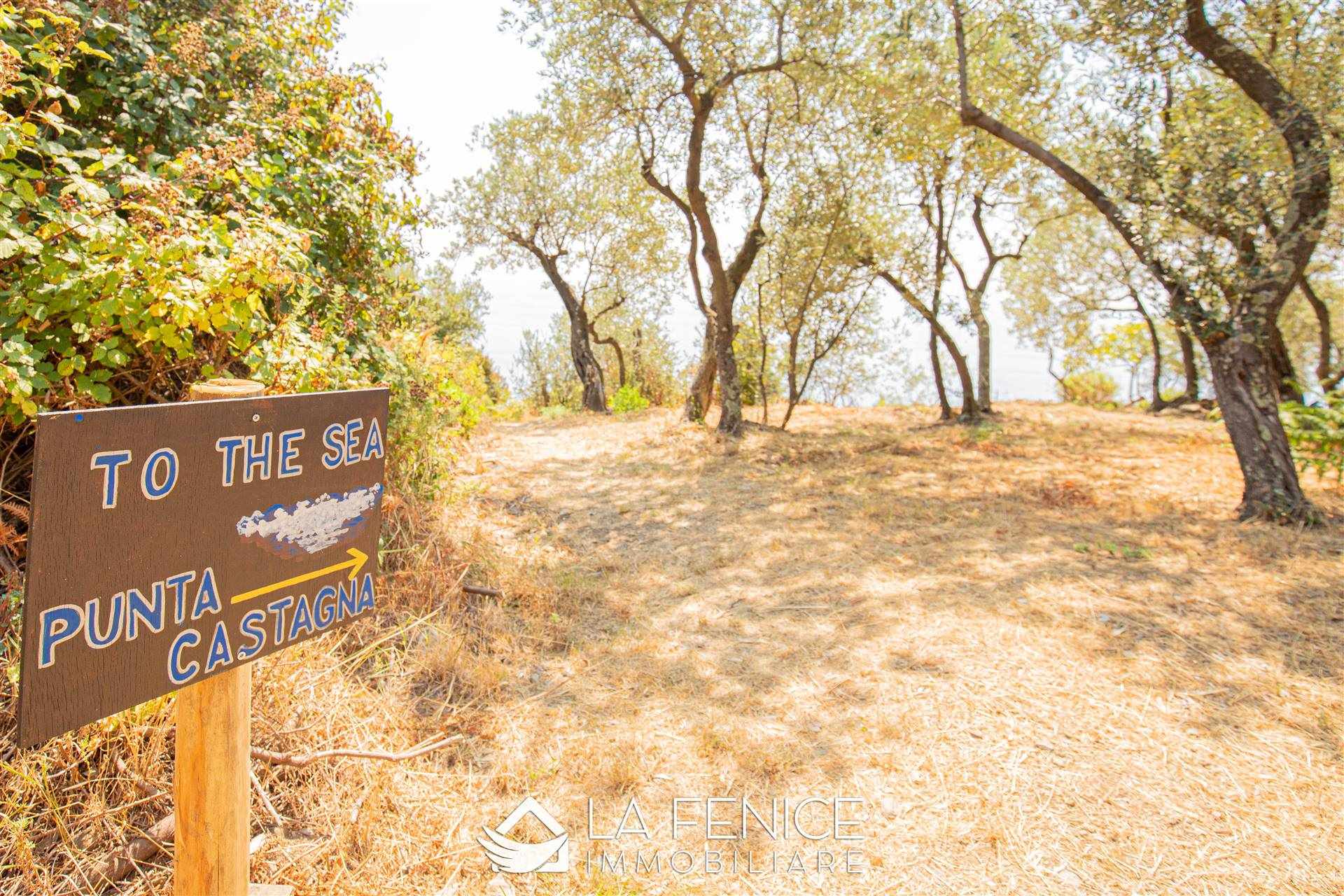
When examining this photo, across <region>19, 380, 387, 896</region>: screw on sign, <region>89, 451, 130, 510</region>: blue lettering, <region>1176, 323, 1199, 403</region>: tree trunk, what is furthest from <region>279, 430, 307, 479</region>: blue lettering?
<region>1176, 323, 1199, 403</region>: tree trunk

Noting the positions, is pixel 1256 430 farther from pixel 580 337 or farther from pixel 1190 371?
pixel 580 337

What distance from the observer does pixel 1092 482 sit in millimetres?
7777

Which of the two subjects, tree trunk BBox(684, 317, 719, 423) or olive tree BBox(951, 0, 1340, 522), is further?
tree trunk BBox(684, 317, 719, 423)

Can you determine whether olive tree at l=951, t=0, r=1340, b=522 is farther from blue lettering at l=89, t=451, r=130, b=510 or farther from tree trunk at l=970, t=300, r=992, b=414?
blue lettering at l=89, t=451, r=130, b=510

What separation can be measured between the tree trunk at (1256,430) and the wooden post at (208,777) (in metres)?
7.31

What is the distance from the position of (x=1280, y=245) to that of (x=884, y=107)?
452cm

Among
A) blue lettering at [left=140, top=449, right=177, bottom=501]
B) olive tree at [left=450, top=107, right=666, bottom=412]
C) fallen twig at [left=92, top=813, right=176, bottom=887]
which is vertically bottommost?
fallen twig at [left=92, top=813, right=176, bottom=887]

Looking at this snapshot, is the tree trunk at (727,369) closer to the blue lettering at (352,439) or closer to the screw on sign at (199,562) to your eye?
the screw on sign at (199,562)

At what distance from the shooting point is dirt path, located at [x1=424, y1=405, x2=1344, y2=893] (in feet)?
8.77

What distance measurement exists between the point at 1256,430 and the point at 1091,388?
15.2 meters

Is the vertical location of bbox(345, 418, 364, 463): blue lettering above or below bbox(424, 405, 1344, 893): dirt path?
above

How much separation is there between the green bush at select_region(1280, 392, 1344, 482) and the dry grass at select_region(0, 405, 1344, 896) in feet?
1.17

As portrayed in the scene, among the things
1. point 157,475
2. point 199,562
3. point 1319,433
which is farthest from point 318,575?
point 1319,433

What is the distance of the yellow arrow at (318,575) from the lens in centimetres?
174
